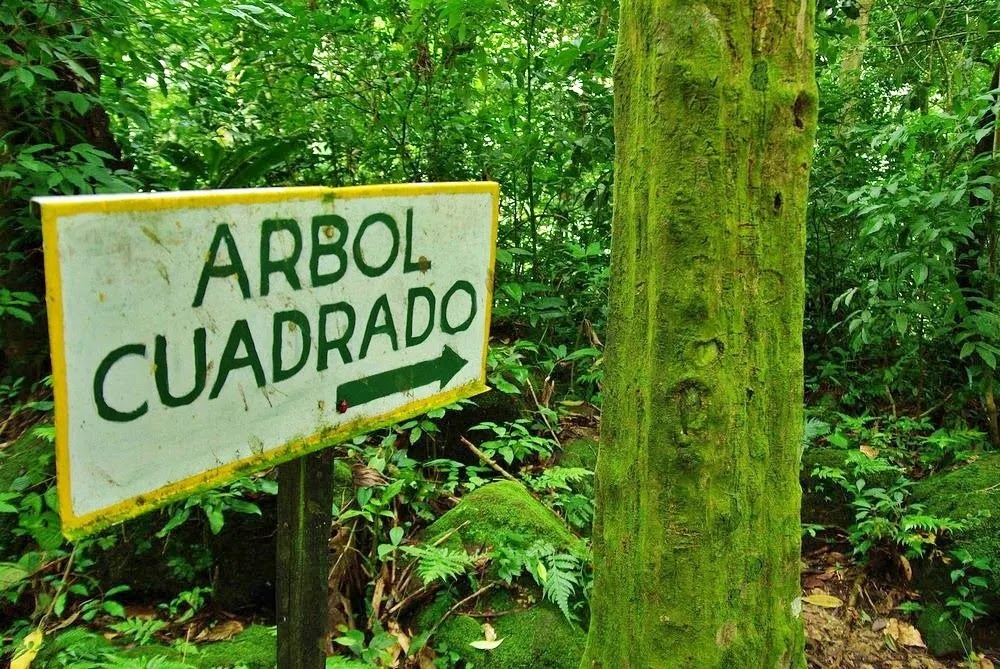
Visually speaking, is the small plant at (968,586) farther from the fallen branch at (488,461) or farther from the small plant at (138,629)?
the small plant at (138,629)

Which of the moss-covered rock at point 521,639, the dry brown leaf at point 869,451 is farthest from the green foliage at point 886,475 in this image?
the moss-covered rock at point 521,639

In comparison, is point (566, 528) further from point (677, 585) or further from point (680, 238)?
point (680, 238)

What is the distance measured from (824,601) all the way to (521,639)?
165 cm

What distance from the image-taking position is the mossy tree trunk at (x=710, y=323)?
1.55 m

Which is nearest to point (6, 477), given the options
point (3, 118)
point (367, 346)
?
point (3, 118)

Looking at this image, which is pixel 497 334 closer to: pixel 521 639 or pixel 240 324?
pixel 521 639

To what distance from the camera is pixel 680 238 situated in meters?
1.58

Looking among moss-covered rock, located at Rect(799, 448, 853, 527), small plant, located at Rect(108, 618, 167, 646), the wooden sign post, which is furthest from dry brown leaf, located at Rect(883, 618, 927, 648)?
small plant, located at Rect(108, 618, 167, 646)

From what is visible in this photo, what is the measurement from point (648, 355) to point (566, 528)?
1632 mm

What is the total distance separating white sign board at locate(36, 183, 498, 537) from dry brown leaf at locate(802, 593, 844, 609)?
260cm

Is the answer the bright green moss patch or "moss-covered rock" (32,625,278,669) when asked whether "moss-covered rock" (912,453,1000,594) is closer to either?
the bright green moss patch

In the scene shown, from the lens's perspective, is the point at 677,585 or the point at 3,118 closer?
the point at 677,585

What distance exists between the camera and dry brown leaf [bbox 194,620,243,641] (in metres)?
2.61

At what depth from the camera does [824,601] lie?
3242 mm
